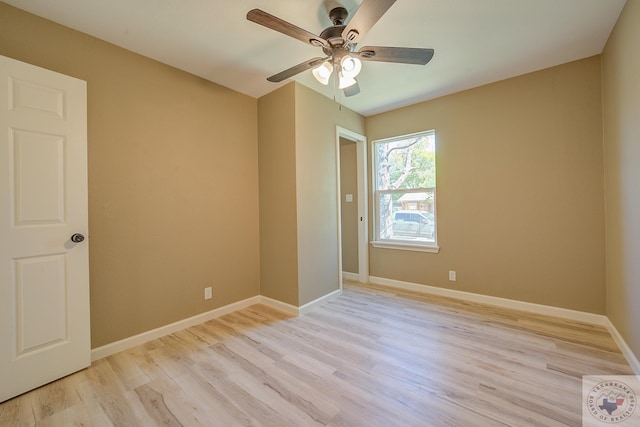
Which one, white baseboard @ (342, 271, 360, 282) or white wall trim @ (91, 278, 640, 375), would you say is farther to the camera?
white baseboard @ (342, 271, 360, 282)

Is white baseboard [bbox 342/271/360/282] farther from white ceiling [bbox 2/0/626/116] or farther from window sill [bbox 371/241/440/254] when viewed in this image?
white ceiling [bbox 2/0/626/116]

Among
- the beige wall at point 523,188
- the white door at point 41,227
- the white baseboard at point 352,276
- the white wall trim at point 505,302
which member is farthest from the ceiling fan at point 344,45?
the white baseboard at point 352,276

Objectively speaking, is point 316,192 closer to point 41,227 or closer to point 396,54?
point 396,54

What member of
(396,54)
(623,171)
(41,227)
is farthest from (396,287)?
(41,227)

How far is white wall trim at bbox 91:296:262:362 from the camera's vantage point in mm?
2078

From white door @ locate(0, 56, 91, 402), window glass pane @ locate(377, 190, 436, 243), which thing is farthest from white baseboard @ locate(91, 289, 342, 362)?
window glass pane @ locate(377, 190, 436, 243)

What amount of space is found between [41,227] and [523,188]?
413 centimetres

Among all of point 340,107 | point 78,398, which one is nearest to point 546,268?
point 340,107

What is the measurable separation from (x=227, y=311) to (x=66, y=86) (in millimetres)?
2352

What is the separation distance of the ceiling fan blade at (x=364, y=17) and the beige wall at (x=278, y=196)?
53.2 inches

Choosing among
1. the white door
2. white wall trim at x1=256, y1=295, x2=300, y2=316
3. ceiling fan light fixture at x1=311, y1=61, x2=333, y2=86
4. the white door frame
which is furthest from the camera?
the white door frame

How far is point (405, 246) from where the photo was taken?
3.65 metres

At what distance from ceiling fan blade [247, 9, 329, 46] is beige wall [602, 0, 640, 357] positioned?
2.00 metres
